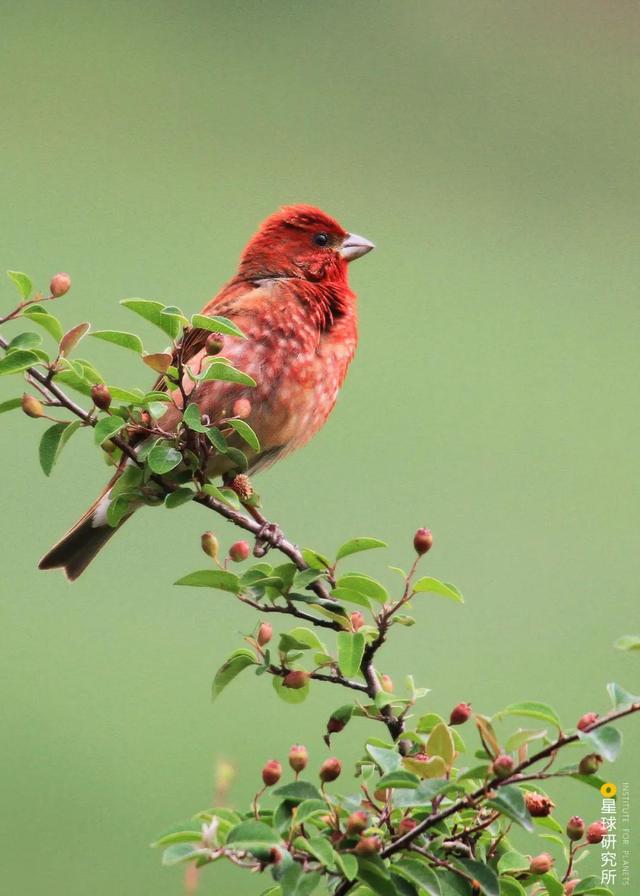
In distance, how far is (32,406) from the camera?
80.9 inches

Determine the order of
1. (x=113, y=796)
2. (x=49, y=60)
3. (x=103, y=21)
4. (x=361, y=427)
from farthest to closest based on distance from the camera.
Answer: (x=103, y=21)
(x=49, y=60)
(x=361, y=427)
(x=113, y=796)

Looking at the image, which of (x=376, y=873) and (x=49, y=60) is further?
(x=49, y=60)

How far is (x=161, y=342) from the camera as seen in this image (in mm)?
9852

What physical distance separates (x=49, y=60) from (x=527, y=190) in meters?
6.33

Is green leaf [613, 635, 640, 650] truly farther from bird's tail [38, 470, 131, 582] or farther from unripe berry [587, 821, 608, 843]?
bird's tail [38, 470, 131, 582]

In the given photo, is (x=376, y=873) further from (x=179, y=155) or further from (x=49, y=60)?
(x=49, y=60)

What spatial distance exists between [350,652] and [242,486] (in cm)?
57

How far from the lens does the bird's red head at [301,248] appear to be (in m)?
3.48

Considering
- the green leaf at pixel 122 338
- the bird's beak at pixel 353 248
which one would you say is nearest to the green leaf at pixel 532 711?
the green leaf at pixel 122 338

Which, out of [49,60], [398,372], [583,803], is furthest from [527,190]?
[583,803]

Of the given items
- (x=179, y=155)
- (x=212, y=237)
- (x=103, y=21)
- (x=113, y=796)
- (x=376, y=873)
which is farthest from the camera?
(x=103, y=21)

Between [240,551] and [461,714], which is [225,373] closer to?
[240,551]

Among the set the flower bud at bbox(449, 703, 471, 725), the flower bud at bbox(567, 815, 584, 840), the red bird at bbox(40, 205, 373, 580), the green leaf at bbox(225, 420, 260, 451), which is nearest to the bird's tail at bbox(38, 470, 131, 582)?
Result: the red bird at bbox(40, 205, 373, 580)

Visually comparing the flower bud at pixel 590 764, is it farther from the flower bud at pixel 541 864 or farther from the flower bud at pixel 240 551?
the flower bud at pixel 240 551
